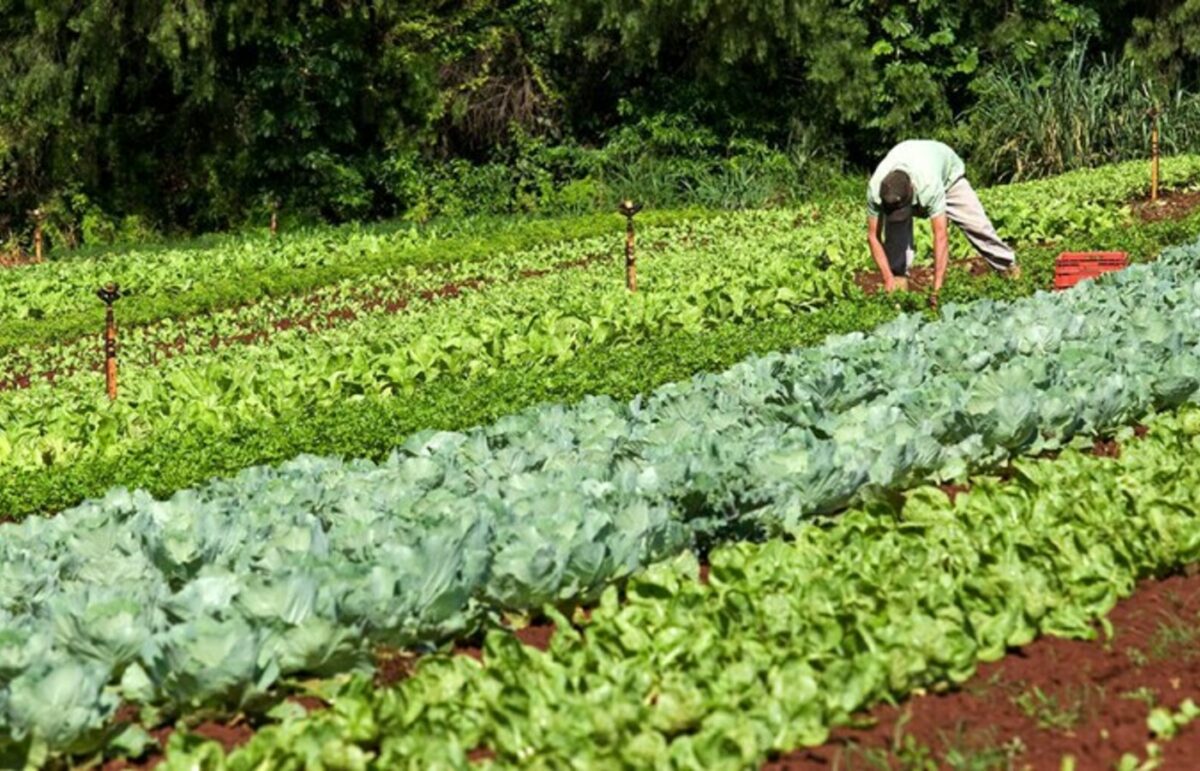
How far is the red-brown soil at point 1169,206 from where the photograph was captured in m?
20.5

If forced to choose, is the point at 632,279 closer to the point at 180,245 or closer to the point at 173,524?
the point at 173,524

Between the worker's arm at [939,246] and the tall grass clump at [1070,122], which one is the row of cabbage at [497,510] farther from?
the tall grass clump at [1070,122]

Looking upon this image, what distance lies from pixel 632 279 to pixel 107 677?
10.7m

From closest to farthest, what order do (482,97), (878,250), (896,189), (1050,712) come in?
(1050,712) < (896,189) < (878,250) < (482,97)

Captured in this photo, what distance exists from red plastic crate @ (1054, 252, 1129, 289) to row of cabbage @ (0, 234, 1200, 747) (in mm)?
4469

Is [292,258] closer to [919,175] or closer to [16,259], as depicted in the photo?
[16,259]

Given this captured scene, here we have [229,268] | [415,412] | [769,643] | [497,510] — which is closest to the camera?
[769,643]

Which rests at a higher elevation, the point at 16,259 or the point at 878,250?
the point at 878,250

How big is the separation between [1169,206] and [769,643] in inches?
723

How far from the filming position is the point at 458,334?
12312mm

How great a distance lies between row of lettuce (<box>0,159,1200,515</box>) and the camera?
10.4 m

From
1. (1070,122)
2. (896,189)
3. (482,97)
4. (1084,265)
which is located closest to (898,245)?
(896,189)

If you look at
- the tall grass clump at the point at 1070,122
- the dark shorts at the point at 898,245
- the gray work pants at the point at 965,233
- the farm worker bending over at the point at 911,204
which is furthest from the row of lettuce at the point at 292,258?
the dark shorts at the point at 898,245

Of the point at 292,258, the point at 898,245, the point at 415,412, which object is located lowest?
the point at 292,258
